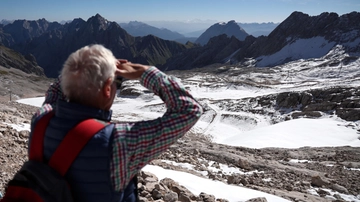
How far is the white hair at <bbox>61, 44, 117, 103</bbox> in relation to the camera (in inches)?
88.1

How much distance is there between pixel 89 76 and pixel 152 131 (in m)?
0.70

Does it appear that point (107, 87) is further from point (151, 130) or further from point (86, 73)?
point (151, 130)

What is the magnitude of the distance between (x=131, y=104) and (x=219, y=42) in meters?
119

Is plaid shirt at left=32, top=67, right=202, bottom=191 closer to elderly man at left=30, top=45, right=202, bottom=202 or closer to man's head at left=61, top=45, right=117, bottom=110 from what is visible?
elderly man at left=30, top=45, right=202, bottom=202

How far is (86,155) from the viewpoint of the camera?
2.12 metres

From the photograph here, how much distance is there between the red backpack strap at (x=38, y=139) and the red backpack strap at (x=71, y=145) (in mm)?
194

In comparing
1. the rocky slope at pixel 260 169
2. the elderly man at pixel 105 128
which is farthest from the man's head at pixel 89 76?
the rocky slope at pixel 260 169

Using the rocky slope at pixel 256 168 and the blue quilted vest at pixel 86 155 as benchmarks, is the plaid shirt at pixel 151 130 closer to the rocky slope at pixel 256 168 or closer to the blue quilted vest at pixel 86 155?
the blue quilted vest at pixel 86 155

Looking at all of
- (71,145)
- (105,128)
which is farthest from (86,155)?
(105,128)

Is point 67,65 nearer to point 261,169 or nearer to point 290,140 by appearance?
point 261,169

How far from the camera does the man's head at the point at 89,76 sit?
2240 mm

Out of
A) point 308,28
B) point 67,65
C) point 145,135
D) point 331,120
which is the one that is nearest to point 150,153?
point 145,135

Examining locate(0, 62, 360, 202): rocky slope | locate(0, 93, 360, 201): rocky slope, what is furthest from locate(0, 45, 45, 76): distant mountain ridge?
locate(0, 93, 360, 201): rocky slope

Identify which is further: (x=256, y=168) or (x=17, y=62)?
(x=17, y=62)
